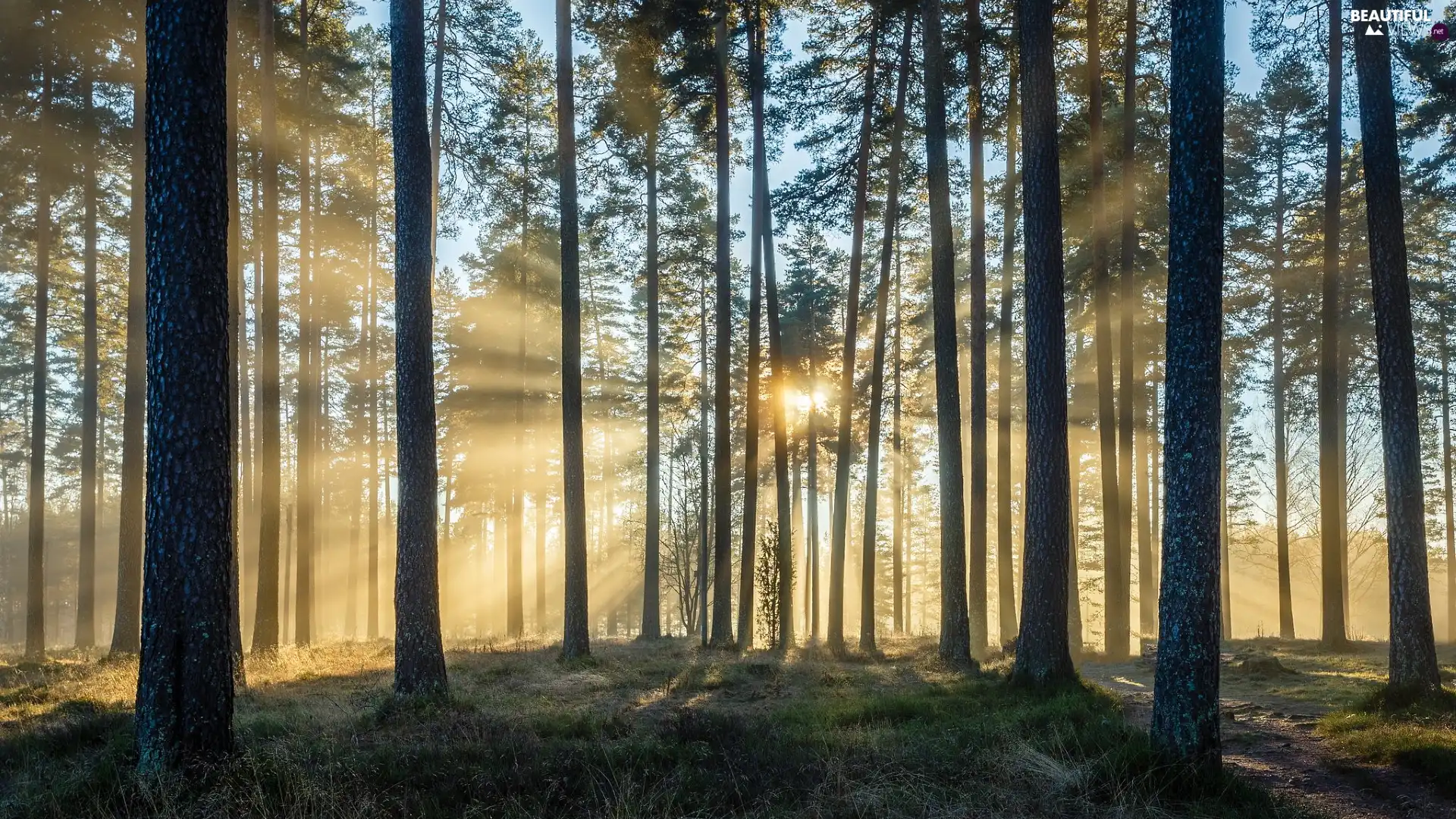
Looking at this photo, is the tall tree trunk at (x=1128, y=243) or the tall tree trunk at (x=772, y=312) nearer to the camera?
the tall tree trunk at (x=1128, y=243)

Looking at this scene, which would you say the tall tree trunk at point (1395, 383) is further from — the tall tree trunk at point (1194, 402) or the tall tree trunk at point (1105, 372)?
the tall tree trunk at point (1105, 372)

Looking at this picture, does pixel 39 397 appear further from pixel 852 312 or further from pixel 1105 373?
pixel 1105 373

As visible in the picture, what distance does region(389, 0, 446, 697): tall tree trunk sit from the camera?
9594mm

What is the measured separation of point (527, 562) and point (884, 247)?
4113 cm

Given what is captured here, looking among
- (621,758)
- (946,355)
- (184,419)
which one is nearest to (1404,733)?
(621,758)

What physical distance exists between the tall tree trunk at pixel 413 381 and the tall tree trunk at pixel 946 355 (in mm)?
9097

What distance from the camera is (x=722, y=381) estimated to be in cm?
1788

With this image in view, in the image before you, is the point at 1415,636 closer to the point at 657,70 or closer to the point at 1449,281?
the point at 657,70

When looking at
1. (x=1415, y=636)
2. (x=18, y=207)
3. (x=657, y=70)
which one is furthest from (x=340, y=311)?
(x=1415, y=636)

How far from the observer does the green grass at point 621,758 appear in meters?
5.41

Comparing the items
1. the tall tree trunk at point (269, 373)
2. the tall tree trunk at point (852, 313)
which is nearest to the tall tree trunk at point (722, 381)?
the tall tree trunk at point (852, 313)

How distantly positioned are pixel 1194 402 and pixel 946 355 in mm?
7925

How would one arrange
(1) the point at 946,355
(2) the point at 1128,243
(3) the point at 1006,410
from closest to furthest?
(1) the point at 946,355 < (2) the point at 1128,243 < (3) the point at 1006,410

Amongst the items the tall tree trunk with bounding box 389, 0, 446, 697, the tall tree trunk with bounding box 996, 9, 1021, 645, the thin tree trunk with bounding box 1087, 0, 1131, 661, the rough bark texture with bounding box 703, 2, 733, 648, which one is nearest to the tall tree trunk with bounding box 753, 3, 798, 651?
the rough bark texture with bounding box 703, 2, 733, 648
